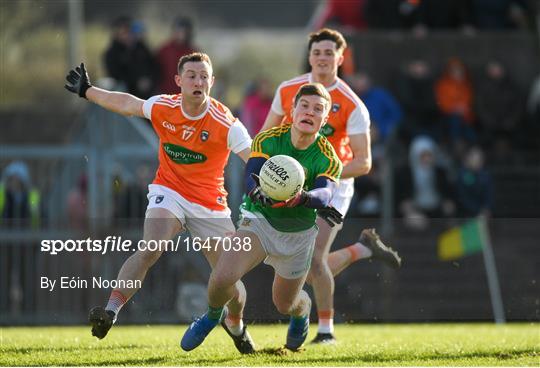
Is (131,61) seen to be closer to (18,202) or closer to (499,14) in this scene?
(18,202)

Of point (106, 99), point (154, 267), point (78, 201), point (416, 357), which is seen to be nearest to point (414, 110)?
point (78, 201)

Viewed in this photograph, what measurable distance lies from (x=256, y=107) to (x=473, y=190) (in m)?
3.11

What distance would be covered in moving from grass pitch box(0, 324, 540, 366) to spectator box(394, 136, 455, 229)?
440 centimetres

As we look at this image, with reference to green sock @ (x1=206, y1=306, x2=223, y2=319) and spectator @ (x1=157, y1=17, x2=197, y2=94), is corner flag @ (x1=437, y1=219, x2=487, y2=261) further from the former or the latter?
green sock @ (x1=206, y1=306, x2=223, y2=319)

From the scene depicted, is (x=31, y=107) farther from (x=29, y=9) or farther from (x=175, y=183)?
(x=175, y=183)

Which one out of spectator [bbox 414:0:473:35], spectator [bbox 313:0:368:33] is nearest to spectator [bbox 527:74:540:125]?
spectator [bbox 414:0:473:35]

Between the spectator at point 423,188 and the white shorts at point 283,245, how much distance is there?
762 cm

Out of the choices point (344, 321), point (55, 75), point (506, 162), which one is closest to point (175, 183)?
point (344, 321)

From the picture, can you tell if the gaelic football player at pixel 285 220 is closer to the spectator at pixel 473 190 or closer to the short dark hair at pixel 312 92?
the short dark hair at pixel 312 92

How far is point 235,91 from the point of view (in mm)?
23125

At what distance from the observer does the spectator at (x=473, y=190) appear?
18.2 metres

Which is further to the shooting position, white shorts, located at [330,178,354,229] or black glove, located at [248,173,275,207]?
white shorts, located at [330,178,354,229]

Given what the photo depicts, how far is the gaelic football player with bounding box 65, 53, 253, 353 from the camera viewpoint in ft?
35.9

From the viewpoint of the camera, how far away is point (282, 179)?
9.73 m
